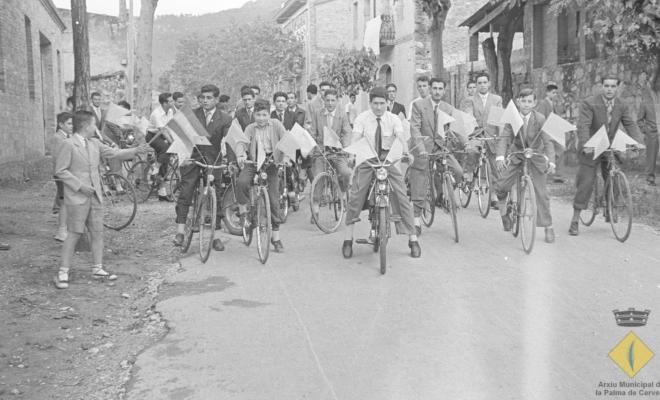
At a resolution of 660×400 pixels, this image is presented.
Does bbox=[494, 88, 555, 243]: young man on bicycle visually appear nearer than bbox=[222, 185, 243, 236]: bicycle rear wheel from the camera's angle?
Yes

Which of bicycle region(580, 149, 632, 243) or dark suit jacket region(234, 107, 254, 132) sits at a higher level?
dark suit jacket region(234, 107, 254, 132)

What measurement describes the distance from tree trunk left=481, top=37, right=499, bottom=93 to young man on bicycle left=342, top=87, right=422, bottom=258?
1489 cm

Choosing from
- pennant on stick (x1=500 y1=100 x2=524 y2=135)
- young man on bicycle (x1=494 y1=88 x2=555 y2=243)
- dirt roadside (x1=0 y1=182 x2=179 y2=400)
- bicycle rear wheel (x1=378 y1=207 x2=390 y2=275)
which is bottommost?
dirt roadside (x1=0 y1=182 x2=179 y2=400)

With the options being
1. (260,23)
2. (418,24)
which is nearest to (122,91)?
(418,24)

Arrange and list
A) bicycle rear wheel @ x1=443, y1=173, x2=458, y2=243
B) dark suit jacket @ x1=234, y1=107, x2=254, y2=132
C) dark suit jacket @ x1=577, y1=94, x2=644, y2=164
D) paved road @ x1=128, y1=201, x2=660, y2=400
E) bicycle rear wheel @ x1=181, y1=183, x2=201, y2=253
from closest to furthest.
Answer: paved road @ x1=128, y1=201, x2=660, y2=400 < bicycle rear wheel @ x1=181, y1=183, x2=201, y2=253 < bicycle rear wheel @ x1=443, y1=173, x2=458, y2=243 < dark suit jacket @ x1=577, y1=94, x2=644, y2=164 < dark suit jacket @ x1=234, y1=107, x2=254, y2=132

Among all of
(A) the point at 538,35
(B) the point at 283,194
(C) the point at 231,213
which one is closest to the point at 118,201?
(B) the point at 283,194

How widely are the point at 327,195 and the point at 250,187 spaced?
2042 millimetres

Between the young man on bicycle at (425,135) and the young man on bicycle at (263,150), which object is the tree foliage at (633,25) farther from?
the young man on bicycle at (263,150)

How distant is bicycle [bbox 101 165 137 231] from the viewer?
10711 mm

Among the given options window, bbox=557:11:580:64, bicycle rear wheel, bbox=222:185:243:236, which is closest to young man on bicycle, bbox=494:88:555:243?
bicycle rear wheel, bbox=222:185:243:236

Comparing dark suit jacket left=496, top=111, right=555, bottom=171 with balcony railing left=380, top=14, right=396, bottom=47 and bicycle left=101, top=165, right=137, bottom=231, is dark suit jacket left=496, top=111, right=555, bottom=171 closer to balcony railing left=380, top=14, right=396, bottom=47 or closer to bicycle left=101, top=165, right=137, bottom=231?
bicycle left=101, top=165, right=137, bottom=231

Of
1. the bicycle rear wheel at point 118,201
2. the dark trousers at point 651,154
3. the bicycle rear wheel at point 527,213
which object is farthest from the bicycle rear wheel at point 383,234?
the dark trousers at point 651,154

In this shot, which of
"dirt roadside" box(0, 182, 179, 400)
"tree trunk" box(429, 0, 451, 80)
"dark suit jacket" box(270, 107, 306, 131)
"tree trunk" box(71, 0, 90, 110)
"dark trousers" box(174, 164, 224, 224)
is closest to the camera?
"dirt roadside" box(0, 182, 179, 400)

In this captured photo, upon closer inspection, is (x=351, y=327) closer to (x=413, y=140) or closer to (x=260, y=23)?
(x=413, y=140)
